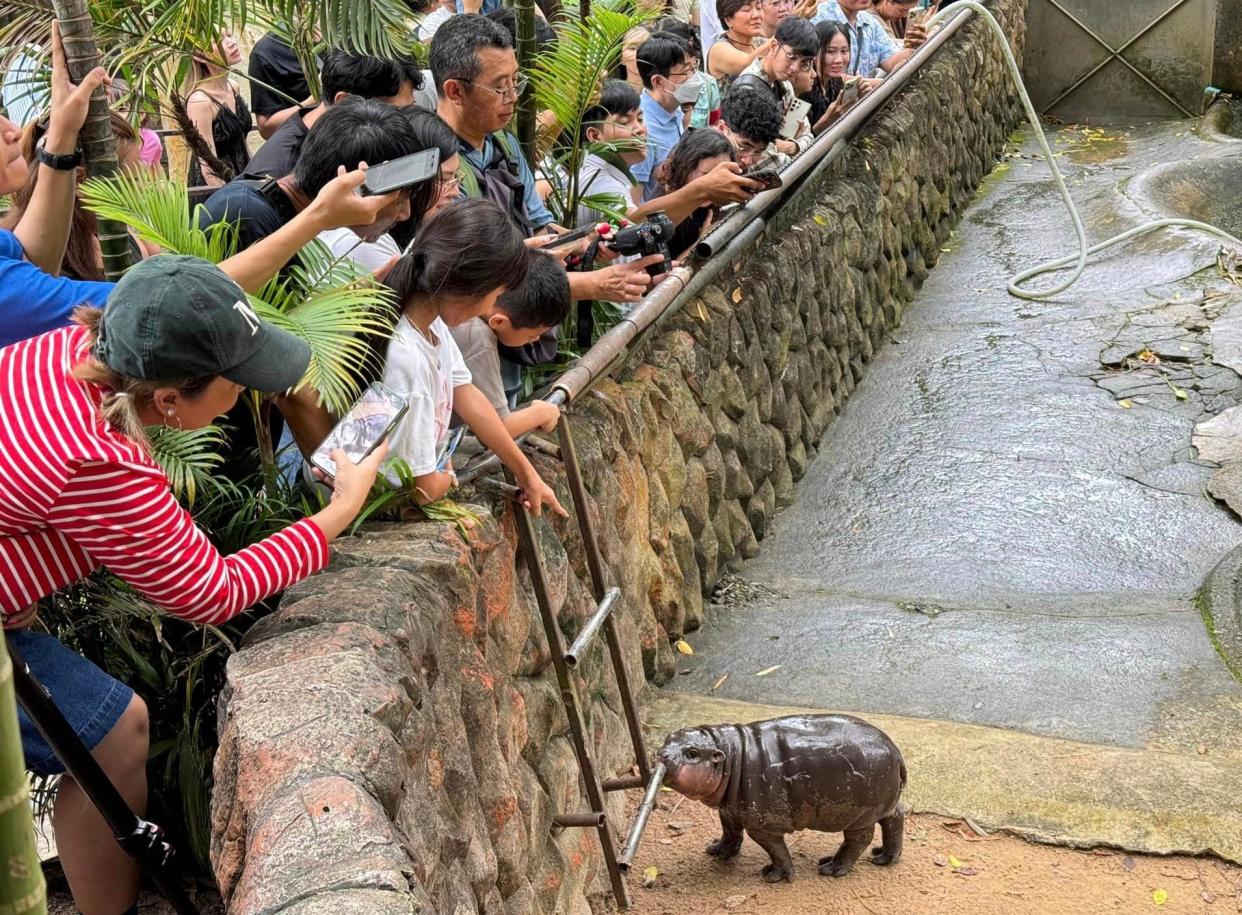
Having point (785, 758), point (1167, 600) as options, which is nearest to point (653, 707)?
A: point (785, 758)

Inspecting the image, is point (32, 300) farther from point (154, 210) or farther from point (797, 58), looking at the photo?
point (797, 58)

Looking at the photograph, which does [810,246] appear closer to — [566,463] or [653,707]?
[653,707]

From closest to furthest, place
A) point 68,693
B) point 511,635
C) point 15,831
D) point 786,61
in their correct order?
point 15,831 < point 68,693 < point 511,635 < point 786,61

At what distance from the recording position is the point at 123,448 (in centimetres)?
217

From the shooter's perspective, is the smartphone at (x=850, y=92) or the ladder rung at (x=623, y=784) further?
the smartphone at (x=850, y=92)

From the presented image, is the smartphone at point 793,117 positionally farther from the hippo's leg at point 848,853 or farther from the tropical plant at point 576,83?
the hippo's leg at point 848,853

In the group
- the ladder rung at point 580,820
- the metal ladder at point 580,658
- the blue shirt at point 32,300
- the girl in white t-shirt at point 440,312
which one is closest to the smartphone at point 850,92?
the metal ladder at point 580,658

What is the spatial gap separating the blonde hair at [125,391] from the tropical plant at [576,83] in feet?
9.41

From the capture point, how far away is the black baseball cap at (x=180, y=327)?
217cm

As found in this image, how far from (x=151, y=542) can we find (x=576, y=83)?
10.2 ft

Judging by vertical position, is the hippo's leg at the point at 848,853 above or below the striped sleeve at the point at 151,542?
below

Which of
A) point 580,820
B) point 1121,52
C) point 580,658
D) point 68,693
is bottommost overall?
point 1121,52

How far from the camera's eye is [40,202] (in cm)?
289

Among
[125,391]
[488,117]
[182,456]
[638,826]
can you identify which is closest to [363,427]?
[182,456]
